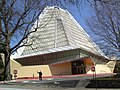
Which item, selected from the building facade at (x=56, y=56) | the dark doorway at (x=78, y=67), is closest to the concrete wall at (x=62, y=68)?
the building facade at (x=56, y=56)

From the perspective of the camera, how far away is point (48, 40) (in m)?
78.0

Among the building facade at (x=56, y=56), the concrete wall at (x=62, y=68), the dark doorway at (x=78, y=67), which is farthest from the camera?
the dark doorway at (x=78, y=67)

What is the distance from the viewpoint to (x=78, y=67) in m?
73.3

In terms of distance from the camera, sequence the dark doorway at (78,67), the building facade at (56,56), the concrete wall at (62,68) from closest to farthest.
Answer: the building facade at (56,56) < the concrete wall at (62,68) < the dark doorway at (78,67)

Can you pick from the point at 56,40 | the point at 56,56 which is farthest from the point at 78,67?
the point at 56,40

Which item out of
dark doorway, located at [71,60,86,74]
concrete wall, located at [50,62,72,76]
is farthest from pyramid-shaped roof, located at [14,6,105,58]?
dark doorway, located at [71,60,86,74]

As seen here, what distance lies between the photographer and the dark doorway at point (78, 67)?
73.3 m

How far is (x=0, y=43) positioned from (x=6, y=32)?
2.39 meters

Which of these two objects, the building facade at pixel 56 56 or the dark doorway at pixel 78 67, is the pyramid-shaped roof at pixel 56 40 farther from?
the dark doorway at pixel 78 67

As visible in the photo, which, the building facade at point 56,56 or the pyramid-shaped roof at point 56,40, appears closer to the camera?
the building facade at point 56,56

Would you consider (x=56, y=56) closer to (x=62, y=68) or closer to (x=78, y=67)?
(x=62, y=68)

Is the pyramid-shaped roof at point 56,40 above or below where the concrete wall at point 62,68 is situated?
above

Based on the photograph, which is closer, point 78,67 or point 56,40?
point 78,67

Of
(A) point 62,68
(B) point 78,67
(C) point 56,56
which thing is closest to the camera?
(A) point 62,68
